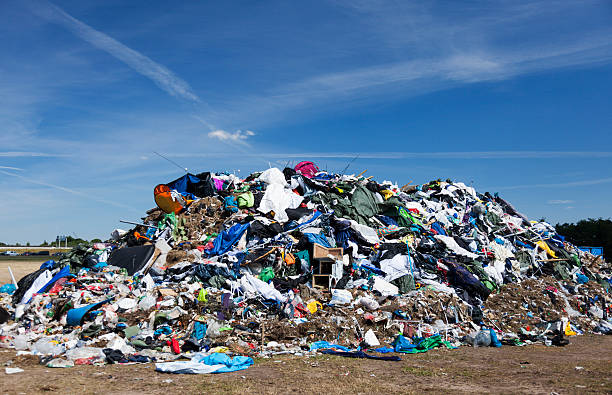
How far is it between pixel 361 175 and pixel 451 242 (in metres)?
5.04

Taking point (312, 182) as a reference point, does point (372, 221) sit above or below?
below

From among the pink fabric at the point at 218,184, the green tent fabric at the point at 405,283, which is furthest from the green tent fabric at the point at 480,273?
the pink fabric at the point at 218,184

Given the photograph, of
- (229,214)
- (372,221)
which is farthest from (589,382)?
(229,214)

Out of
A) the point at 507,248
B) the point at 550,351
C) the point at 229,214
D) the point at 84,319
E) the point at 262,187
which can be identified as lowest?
the point at 550,351

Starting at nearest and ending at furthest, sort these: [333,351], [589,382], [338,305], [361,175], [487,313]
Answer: [589,382], [333,351], [338,305], [487,313], [361,175]

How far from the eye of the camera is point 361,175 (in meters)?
17.8

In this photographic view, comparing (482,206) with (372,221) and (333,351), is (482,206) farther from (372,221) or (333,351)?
(333,351)

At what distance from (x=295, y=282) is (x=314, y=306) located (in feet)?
4.18

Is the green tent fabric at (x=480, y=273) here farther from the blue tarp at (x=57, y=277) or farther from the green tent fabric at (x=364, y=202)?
the blue tarp at (x=57, y=277)

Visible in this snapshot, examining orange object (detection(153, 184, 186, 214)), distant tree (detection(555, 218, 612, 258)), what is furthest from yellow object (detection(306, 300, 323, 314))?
distant tree (detection(555, 218, 612, 258))

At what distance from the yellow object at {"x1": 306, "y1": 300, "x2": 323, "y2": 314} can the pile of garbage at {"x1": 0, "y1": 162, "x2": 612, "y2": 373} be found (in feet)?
0.14

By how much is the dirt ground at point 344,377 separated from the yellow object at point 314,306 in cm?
204

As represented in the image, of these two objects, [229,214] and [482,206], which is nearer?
[229,214]

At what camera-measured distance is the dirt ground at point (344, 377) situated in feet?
20.4
